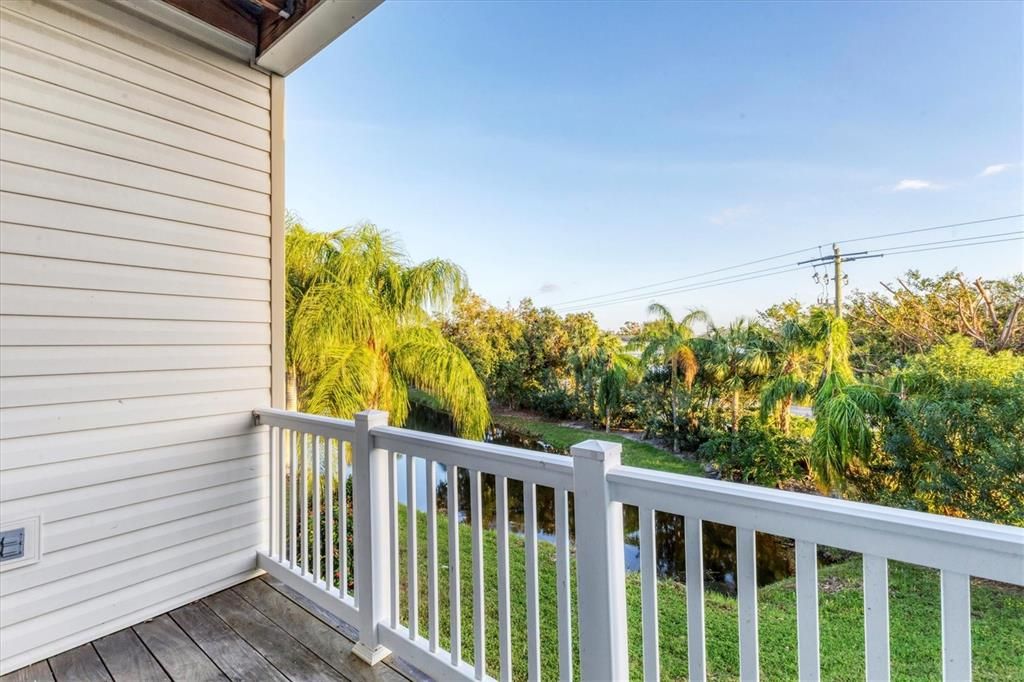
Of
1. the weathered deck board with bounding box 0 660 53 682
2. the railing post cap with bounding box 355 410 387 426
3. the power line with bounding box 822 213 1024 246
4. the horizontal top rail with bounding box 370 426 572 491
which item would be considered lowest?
the weathered deck board with bounding box 0 660 53 682

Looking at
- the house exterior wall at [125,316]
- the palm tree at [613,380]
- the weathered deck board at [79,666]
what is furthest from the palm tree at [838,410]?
→ the weathered deck board at [79,666]

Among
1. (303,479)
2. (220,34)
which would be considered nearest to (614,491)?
(303,479)

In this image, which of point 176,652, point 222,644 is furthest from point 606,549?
point 176,652

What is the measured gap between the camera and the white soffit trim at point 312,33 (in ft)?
6.77

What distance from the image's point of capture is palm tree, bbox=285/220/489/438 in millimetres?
4660

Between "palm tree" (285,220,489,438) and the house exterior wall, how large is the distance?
223cm

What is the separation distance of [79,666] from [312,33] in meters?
2.86

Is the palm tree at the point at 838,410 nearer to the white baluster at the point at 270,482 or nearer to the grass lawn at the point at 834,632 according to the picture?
the grass lawn at the point at 834,632

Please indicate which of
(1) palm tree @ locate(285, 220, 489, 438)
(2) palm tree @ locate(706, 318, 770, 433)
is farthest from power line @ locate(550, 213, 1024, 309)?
(1) palm tree @ locate(285, 220, 489, 438)

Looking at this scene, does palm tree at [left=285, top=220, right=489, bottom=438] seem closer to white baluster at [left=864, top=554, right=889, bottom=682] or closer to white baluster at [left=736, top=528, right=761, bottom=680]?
white baluster at [left=736, top=528, right=761, bottom=680]

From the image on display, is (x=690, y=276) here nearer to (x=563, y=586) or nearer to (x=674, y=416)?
(x=674, y=416)

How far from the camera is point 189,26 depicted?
2211mm

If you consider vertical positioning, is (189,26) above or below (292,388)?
above

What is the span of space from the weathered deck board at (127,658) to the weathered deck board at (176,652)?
0.9 inches
